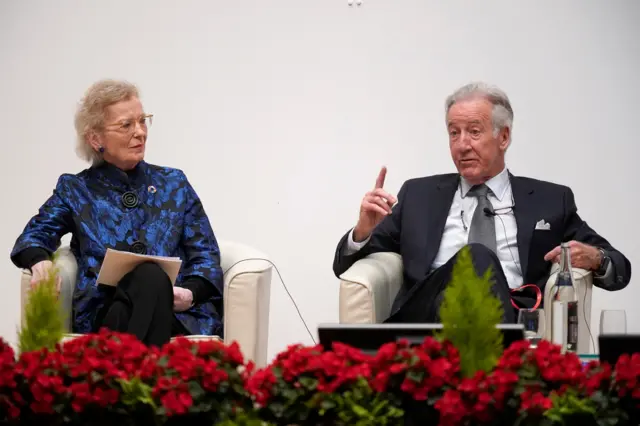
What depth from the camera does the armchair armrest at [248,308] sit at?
12.0 ft

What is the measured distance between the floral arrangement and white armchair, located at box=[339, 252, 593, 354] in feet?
4.31

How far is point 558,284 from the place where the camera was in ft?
10.5

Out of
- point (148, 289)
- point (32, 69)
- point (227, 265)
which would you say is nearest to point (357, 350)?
point (148, 289)

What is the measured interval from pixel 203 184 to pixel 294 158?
1.52ft

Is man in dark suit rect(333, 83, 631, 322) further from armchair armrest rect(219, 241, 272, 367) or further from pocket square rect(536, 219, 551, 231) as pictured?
armchair armrest rect(219, 241, 272, 367)

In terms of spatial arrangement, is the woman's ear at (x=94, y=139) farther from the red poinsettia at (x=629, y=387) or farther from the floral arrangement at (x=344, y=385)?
the red poinsettia at (x=629, y=387)

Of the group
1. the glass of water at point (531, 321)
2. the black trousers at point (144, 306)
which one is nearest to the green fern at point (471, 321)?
the glass of water at point (531, 321)

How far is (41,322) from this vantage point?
7.80ft

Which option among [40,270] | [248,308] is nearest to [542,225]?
[248,308]

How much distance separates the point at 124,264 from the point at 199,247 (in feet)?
1.32

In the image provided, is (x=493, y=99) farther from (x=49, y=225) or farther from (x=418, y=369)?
(x=418, y=369)

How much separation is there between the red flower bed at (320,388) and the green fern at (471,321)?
26 mm

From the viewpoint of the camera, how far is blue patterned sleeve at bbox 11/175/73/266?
12.7 feet

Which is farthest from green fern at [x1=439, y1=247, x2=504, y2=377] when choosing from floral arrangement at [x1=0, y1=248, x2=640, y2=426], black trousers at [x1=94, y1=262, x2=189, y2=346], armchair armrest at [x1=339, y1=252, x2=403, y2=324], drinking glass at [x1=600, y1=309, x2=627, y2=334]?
black trousers at [x1=94, y1=262, x2=189, y2=346]
